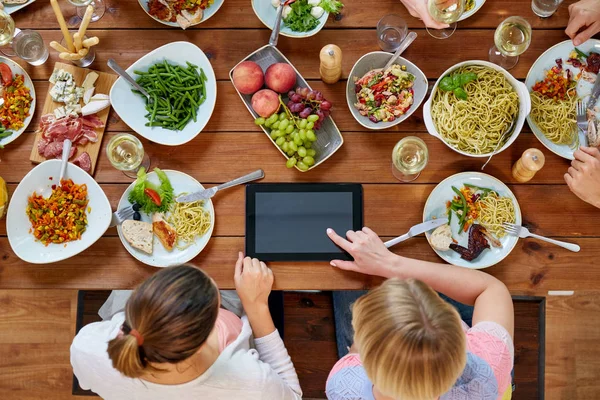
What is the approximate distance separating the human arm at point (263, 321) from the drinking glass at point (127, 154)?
1.47ft

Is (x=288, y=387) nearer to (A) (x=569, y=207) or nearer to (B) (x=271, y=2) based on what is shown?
(A) (x=569, y=207)

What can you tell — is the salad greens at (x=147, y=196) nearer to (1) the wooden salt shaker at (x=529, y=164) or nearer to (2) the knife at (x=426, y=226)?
(2) the knife at (x=426, y=226)

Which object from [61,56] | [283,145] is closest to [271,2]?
[283,145]

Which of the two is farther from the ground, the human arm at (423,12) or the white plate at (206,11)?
the human arm at (423,12)

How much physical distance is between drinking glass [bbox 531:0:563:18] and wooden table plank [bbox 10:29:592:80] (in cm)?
6

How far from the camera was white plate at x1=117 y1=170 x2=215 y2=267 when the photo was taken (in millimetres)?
1637

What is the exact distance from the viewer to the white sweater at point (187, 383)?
147 centimetres

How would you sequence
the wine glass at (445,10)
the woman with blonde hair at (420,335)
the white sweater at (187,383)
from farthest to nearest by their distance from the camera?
the wine glass at (445,10) → the white sweater at (187,383) → the woman with blonde hair at (420,335)

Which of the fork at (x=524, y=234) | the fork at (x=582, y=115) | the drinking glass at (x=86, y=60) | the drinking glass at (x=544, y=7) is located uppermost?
the drinking glass at (x=544, y=7)

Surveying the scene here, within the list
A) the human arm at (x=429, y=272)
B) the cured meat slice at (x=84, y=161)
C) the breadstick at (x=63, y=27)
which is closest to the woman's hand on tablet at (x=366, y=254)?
the human arm at (x=429, y=272)

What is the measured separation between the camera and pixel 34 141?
5.63 ft

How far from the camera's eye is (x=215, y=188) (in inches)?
65.5

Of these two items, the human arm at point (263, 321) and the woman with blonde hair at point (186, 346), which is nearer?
the woman with blonde hair at point (186, 346)

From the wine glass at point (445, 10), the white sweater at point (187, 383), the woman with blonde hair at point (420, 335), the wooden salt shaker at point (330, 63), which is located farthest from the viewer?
the wine glass at point (445, 10)
